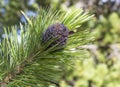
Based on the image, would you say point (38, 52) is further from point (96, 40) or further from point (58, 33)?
point (96, 40)

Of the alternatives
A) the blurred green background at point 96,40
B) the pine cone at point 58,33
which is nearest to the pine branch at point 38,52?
the pine cone at point 58,33

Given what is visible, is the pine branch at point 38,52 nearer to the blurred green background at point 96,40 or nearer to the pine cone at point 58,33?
the pine cone at point 58,33

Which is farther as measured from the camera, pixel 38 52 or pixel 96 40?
pixel 96 40

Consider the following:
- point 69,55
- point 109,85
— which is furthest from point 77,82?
point 69,55

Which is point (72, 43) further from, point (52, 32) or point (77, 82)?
point (77, 82)

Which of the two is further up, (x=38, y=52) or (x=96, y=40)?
(x=96, y=40)

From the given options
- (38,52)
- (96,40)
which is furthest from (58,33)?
(96,40)
